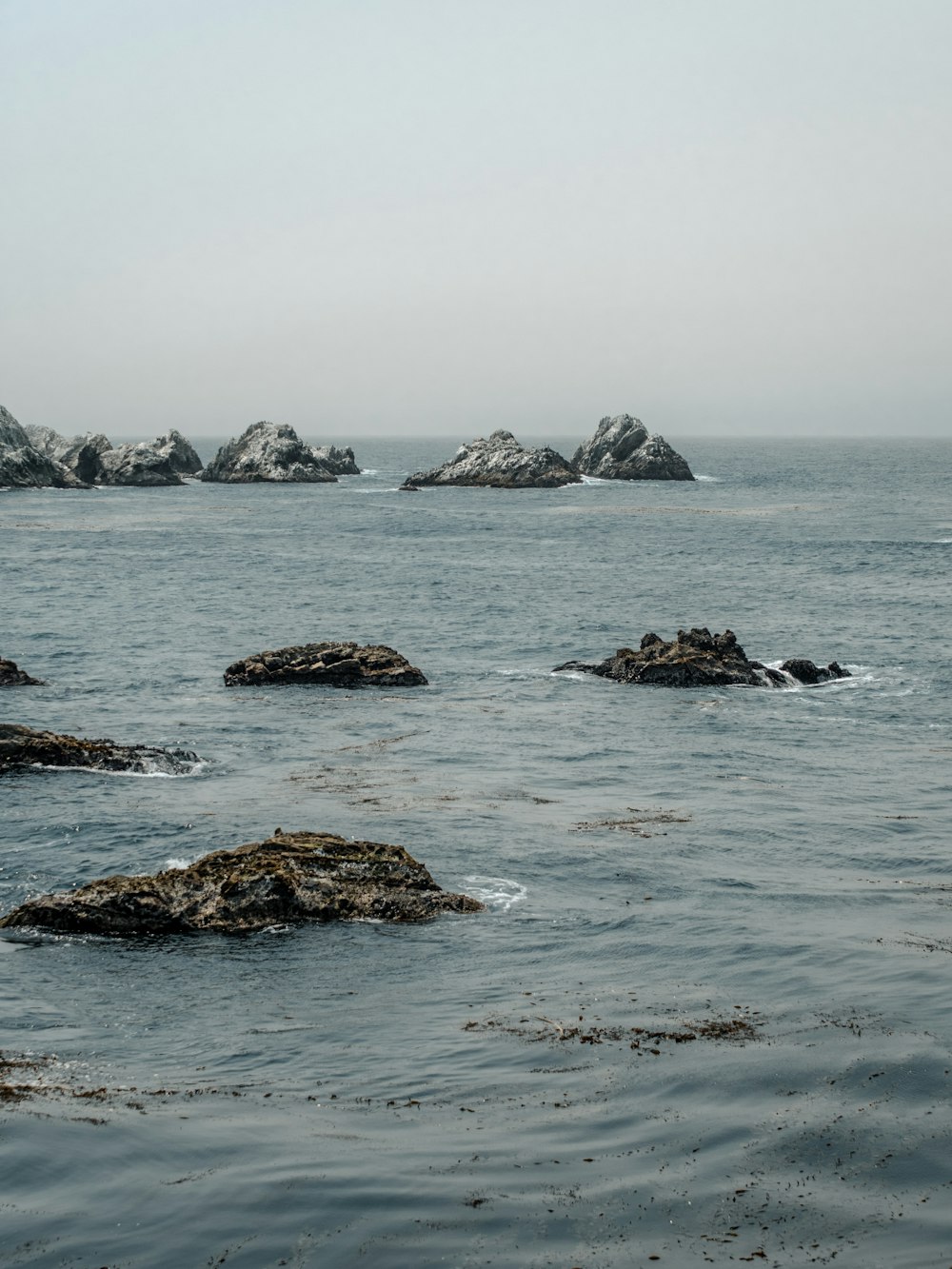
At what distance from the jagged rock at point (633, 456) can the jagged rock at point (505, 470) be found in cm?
635

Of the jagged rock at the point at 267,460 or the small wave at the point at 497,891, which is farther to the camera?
the jagged rock at the point at 267,460

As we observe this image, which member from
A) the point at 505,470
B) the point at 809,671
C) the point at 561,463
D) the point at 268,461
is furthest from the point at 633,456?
the point at 809,671

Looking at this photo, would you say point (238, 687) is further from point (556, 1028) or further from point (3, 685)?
point (556, 1028)

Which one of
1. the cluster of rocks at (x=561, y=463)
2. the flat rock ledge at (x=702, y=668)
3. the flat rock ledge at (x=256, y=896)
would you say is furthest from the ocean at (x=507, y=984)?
the cluster of rocks at (x=561, y=463)

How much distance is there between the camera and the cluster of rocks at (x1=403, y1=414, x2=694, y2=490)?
171m

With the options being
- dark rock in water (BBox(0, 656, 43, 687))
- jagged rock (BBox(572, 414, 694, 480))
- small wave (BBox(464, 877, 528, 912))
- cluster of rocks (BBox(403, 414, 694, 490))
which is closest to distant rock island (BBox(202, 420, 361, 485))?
cluster of rocks (BBox(403, 414, 694, 490))

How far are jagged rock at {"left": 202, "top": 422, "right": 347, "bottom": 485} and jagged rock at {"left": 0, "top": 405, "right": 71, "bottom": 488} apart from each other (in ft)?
81.1

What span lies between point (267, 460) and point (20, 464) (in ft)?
115

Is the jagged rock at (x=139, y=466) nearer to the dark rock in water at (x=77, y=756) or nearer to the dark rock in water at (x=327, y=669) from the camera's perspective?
the dark rock in water at (x=327, y=669)

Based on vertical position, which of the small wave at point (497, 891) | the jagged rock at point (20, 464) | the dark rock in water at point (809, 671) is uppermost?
the jagged rock at point (20, 464)

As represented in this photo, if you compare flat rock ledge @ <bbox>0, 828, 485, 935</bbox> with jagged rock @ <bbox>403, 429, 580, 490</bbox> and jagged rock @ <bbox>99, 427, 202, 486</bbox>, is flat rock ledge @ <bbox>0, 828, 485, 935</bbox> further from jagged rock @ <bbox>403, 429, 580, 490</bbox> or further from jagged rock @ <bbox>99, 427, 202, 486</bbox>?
jagged rock @ <bbox>99, 427, 202, 486</bbox>

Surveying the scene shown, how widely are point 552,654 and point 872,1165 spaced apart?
39.1 m

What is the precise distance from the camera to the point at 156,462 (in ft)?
568

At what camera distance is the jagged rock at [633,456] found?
18025cm
